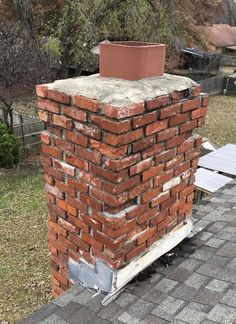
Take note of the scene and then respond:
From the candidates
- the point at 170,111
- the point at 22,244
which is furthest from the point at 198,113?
the point at 22,244

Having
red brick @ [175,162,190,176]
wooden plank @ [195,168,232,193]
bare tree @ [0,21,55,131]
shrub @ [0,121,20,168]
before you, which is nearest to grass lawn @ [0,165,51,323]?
shrub @ [0,121,20,168]

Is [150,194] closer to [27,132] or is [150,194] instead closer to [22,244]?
[22,244]

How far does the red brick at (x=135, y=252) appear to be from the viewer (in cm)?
263

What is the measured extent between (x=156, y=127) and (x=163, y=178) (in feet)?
1.49

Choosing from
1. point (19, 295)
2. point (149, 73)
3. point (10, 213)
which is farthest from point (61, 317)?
point (10, 213)

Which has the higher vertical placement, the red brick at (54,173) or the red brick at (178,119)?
the red brick at (178,119)

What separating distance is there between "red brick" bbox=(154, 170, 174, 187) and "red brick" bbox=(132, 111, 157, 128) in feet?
1.55

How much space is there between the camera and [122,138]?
220 cm

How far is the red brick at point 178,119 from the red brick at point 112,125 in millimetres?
512

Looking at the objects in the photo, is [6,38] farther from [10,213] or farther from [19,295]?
[19,295]

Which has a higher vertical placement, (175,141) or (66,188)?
(175,141)

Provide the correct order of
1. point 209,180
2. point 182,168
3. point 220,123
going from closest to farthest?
point 182,168 → point 209,180 → point 220,123

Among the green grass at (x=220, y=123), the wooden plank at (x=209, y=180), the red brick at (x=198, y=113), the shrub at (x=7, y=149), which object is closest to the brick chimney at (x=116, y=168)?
the red brick at (x=198, y=113)

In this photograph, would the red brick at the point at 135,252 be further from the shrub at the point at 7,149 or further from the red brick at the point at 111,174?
the shrub at the point at 7,149
